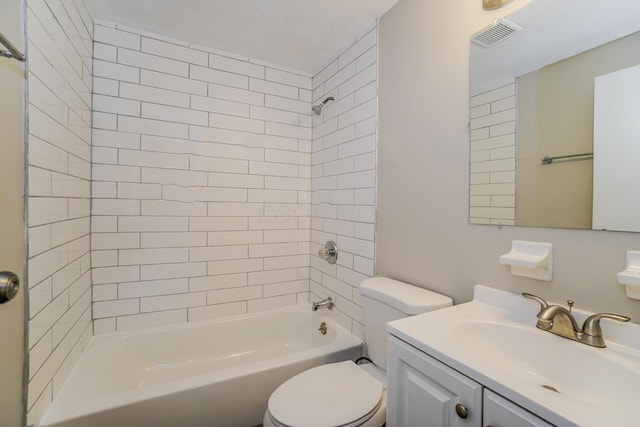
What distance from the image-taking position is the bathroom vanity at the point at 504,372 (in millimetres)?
568

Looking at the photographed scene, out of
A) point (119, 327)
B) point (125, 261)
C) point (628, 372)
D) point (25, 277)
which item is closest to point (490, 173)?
point (628, 372)

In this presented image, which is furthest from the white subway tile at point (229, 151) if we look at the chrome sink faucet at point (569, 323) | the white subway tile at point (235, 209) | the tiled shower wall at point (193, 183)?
the chrome sink faucet at point (569, 323)

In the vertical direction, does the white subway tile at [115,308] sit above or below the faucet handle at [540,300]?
below

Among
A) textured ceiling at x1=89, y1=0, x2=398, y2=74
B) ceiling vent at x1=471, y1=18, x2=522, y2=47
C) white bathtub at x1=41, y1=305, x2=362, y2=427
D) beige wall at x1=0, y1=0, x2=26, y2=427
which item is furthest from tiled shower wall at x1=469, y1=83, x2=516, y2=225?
beige wall at x1=0, y1=0, x2=26, y2=427

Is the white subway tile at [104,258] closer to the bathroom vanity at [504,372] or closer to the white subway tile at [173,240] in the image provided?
the white subway tile at [173,240]

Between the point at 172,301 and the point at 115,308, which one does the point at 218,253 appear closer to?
the point at 172,301

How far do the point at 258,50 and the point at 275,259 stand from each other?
1.51m

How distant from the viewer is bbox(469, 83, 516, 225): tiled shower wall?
103cm

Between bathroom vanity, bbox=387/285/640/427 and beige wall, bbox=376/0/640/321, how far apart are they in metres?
0.11

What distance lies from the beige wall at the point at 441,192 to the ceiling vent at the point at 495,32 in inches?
1.3

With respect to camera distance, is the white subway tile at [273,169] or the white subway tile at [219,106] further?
the white subway tile at [273,169]

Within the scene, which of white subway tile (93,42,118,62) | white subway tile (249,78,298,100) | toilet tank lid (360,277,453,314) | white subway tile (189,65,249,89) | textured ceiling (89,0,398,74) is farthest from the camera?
white subway tile (249,78,298,100)

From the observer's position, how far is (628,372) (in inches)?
25.7

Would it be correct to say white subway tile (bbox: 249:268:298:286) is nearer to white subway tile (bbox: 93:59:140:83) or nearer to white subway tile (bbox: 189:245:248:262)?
white subway tile (bbox: 189:245:248:262)
